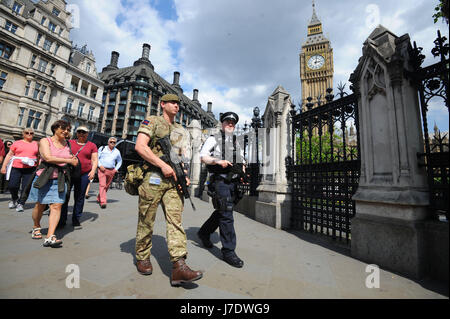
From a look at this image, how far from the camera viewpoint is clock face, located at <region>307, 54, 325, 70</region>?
58084 mm

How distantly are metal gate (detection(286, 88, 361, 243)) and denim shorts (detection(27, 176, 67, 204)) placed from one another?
4.37 metres

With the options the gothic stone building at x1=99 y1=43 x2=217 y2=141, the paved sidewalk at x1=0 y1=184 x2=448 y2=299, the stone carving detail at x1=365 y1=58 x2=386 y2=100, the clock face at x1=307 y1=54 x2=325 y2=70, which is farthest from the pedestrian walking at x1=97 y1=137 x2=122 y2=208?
the clock face at x1=307 y1=54 x2=325 y2=70

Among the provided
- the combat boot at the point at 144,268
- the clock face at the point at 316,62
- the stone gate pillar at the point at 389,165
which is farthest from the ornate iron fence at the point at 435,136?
the clock face at the point at 316,62

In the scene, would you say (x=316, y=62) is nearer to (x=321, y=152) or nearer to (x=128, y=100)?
(x=128, y=100)

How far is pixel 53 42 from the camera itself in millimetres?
28922

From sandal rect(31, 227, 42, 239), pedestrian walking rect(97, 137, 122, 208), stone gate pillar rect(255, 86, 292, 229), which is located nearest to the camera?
sandal rect(31, 227, 42, 239)

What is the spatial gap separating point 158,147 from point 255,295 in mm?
1904

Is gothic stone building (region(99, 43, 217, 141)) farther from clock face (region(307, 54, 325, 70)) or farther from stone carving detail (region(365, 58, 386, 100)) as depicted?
stone carving detail (region(365, 58, 386, 100))

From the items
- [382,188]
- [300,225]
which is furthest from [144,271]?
[300,225]

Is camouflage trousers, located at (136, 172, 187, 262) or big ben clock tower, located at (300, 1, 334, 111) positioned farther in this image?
big ben clock tower, located at (300, 1, 334, 111)

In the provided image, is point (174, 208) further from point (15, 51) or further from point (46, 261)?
point (15, 51)

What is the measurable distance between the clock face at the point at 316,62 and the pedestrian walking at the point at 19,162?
221 ft

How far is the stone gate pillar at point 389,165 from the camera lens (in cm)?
262

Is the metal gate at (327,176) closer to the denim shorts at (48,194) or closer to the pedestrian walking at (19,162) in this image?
the denim shorts at (48,194)
